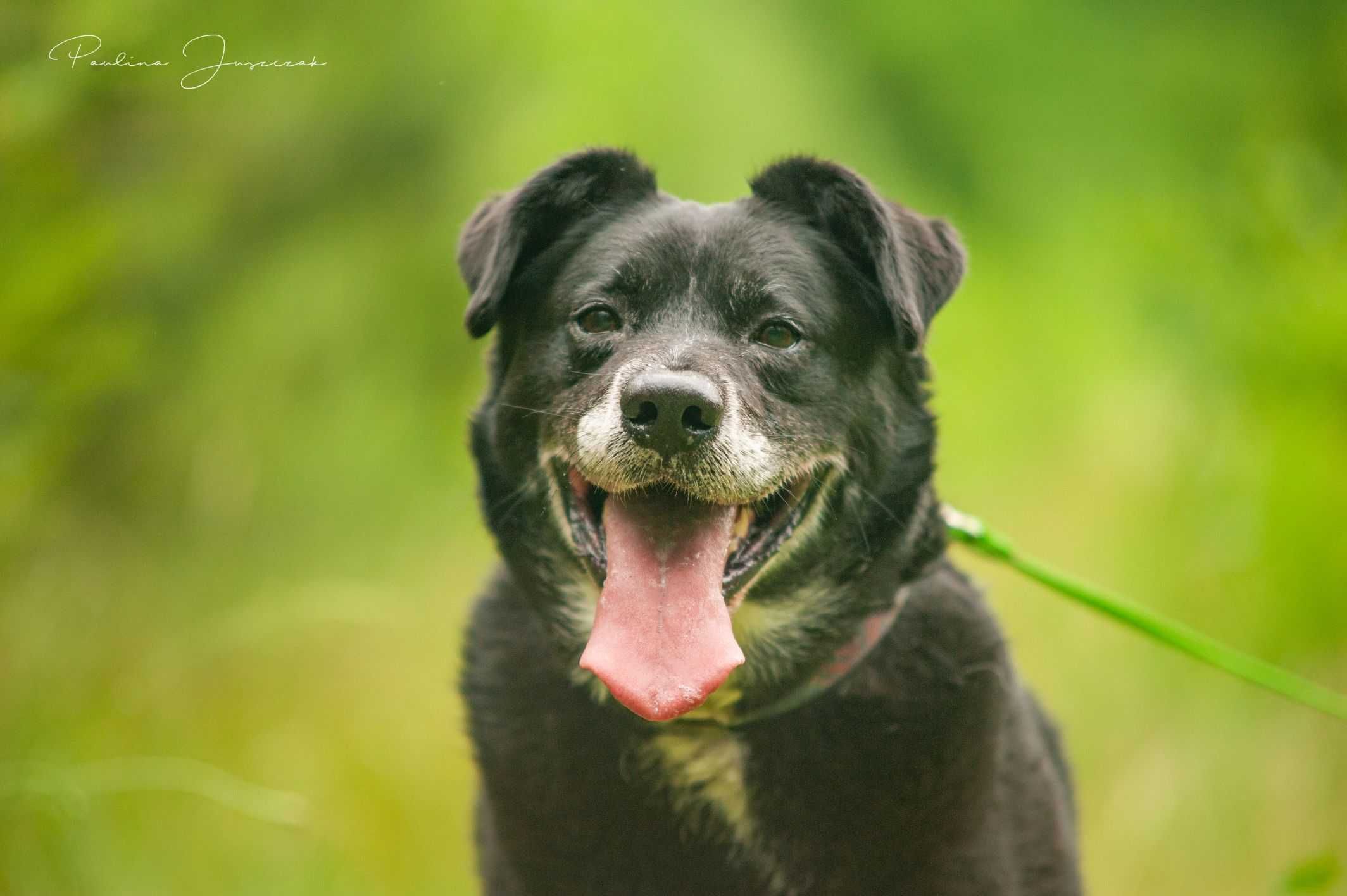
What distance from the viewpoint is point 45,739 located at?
4.15 metres

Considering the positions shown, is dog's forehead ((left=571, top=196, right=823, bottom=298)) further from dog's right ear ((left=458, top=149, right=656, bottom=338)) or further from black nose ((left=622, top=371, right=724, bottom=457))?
black nose ((left=622, top=371, right=724, bottom=457))

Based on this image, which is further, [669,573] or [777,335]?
[777,335]

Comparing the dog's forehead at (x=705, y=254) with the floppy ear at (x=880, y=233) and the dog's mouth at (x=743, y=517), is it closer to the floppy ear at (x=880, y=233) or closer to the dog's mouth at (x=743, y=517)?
the floppy ear at (x=880, y=233)

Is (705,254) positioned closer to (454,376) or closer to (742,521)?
(742,521)

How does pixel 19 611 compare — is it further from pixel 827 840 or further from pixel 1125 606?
pixel 1125 606

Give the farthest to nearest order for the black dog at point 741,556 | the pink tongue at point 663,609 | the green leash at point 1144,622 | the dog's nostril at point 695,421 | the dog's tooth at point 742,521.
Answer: the green leash at point 1144,622 → the dog's tooth at point 742,521 → the black dog at point 741,556 → the dog's nostril at point 695,421 → the pink tongue at point 663,609

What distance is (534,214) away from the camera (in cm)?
308

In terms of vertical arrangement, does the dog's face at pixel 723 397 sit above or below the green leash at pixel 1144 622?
above

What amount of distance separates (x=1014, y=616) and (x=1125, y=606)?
2.58 metres

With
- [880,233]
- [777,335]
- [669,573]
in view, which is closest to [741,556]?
[669,573]

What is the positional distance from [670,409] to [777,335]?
433 millimetres
